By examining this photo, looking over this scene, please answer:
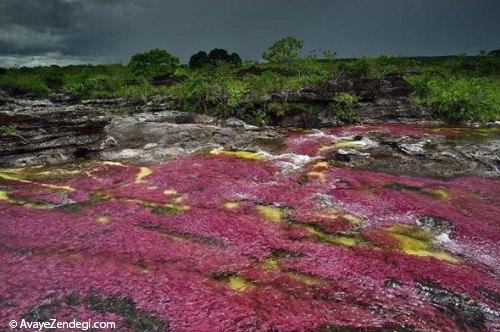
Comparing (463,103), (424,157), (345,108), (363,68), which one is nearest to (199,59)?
(363,68)

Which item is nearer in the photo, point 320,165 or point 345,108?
point 320,165

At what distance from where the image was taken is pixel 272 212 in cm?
3039

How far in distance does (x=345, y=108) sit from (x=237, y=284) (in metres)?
61.1

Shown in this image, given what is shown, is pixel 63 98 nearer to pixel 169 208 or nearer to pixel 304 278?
pixel 169 208

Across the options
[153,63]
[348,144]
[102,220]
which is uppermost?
[153,63]

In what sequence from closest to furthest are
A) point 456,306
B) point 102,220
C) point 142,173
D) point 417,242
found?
point 456,306, point 417,242, point 102,220, point 142,173

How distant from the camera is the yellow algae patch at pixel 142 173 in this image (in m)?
38.3

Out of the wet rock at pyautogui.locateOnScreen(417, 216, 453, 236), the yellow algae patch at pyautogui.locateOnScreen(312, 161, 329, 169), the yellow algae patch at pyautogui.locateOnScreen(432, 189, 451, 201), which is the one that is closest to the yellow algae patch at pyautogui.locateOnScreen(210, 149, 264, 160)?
the yellow algae patch at pyautogui.locateOnScreen(312, 161, 329, 169)

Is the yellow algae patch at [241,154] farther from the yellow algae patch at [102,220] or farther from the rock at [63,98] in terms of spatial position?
the rock at [63,98]

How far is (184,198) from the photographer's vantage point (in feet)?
108

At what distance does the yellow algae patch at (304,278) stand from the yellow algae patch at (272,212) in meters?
7.39

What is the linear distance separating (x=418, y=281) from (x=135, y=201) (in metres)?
19.2

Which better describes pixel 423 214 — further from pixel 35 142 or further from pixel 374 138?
pixel 35 142

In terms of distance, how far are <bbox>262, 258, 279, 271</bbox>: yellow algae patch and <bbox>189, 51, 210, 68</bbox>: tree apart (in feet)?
496
